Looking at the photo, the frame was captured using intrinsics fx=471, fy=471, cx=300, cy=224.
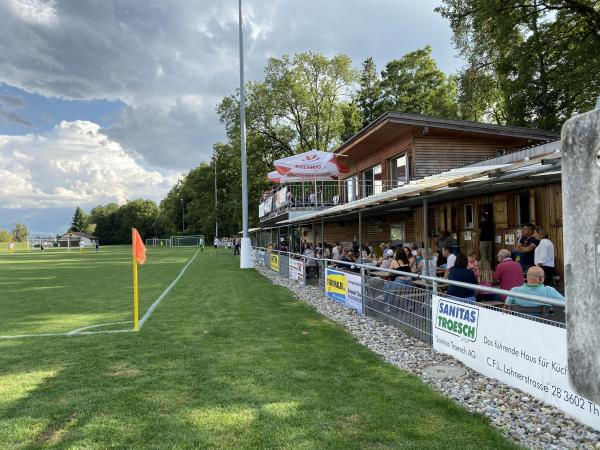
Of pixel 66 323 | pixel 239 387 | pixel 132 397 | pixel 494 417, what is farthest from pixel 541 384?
pixel 66 323

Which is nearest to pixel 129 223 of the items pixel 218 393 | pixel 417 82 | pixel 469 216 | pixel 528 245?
pixel 417 82

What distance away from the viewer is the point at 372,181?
2348 cm

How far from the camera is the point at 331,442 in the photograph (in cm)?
399

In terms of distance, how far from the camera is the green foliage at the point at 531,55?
21.9 m

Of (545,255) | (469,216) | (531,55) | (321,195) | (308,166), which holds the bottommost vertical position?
(545,255)

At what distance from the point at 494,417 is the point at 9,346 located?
7.44m

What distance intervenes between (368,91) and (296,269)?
38.2 m

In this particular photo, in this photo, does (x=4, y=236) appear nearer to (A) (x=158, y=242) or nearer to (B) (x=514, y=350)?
(A) (x=158, y=242)

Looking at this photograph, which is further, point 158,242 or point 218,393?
point 158,242

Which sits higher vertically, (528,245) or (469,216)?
(469,216)

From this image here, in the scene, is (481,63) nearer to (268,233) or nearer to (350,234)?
(350,234)

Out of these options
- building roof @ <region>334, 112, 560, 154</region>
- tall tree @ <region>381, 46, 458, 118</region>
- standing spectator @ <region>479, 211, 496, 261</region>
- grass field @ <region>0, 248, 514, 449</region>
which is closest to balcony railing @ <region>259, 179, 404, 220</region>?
building roof @ <region>334, 112, 560, 154</region>

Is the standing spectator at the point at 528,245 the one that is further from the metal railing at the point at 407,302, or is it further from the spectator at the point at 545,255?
the metal railing at the point at 407,302

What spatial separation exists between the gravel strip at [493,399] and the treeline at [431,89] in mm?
19634
